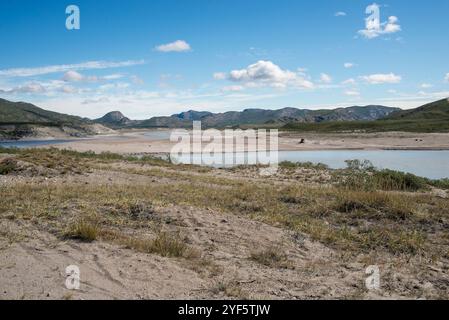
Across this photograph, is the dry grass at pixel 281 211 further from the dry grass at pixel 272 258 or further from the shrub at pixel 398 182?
the shrub at pixel 398 182

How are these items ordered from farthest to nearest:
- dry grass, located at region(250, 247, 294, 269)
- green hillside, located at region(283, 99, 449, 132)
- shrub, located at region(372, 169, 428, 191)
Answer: green hillside, located at region(283, 99, 449, 132) < shrub, located at region(372, 169, 428, 191) < dry grass, located at region(250, 247, 294, 269)

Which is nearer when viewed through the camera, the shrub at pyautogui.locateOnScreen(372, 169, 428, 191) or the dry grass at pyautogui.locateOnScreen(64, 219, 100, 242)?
the dry grass at pyautogui.locateOnScreen(64, 219, 100, 242)

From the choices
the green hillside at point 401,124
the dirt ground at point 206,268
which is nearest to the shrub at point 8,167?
the dirt ground at point 206,268

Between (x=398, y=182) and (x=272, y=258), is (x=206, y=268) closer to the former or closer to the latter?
(x=272, y=258)

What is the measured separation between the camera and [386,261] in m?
8.87

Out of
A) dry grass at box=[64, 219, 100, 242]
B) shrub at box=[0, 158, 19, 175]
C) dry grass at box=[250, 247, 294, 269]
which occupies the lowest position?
dry grass at box=[250, 247, 294, 269]

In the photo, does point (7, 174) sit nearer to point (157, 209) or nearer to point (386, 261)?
point (157, 209)

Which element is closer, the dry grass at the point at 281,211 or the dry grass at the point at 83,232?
the dry grass at the point at 83,232

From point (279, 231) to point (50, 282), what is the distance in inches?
234

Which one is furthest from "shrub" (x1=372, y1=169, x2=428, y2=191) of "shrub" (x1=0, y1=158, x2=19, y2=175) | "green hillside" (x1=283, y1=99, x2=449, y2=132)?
"green hillside" (x1=283, y1=99, x2=449, y2=132)

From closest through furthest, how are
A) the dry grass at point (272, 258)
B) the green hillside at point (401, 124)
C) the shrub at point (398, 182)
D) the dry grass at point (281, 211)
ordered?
1. the dry grass at point (272, 258)
2. the dry grass at point (281, 211)
3. the shrub at point (398, 182)
4. the green hillside at point (401, 124)

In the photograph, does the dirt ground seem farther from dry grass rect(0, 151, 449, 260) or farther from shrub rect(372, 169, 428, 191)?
shrub rect(372, 169, 428, 191)
